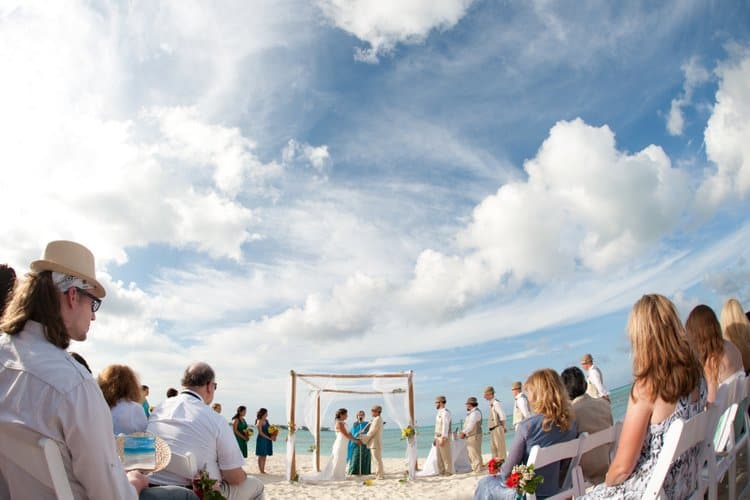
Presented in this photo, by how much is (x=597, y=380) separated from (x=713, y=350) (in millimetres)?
7611

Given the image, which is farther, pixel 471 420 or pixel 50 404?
pixel 471 420

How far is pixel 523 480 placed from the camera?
3197mm

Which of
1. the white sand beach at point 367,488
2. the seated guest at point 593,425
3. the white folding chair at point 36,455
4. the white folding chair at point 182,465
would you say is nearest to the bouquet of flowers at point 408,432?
the white sand beach at point 367,488

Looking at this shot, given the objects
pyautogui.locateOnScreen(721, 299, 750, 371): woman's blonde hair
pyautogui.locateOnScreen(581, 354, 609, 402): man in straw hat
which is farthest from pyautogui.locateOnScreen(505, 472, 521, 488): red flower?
pyautogui.locateOnScreen(581, 354, 609, 402): man in straw hat

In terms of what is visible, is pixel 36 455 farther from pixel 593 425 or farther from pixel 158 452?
pixel 593 425

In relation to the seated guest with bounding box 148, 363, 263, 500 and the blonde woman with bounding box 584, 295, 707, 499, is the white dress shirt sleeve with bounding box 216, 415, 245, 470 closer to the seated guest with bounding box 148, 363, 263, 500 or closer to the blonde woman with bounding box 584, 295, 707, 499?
the seated guest with bounding box 148, 363, 263, 500

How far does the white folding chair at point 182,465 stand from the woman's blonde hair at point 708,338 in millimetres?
3398

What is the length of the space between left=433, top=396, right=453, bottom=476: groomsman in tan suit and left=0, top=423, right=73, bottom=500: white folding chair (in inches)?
495

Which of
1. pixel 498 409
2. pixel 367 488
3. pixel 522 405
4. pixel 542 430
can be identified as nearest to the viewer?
pixel 542 430

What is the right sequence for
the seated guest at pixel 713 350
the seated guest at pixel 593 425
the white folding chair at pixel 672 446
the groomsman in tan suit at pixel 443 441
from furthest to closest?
the groomsman in tan suit at pixel 443 441, the seated guest at pixel 593 425, the seated guest at pixel 713 350, the white folding chair at pixel 672 446

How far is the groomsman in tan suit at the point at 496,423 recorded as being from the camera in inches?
511

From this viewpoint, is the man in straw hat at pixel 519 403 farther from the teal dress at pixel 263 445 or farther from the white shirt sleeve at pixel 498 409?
the teal dress at pixel 263 445

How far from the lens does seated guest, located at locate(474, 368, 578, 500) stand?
3746mm

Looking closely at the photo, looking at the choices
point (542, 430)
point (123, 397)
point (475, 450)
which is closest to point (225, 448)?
point (123, 397)
